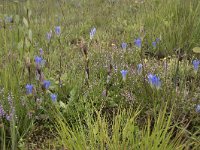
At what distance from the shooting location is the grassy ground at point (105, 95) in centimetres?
150

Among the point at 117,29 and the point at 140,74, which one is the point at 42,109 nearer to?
the point at 140,74

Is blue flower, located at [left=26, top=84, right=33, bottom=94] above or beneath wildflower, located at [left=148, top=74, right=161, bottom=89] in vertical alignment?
beneath

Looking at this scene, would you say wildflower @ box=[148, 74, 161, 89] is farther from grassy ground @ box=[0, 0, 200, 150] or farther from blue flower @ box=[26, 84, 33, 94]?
blue flower @ box=[26, 84, 33, 94]

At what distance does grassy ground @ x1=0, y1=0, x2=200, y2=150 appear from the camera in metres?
1.50

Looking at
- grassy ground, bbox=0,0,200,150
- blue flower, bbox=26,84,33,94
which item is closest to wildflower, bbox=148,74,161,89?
grassy ground, bbox=0,0,200,150

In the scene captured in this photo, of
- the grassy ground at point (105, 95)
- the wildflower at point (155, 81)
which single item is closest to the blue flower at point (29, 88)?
the grassy ground at point (105, 95)

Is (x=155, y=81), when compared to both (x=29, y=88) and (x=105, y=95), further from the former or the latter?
(x=29, y=88)

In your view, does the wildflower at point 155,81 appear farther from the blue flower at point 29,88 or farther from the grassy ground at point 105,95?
the blue flower at point 29,88

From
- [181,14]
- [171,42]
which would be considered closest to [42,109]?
[171,42]

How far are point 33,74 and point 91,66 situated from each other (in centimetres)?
60

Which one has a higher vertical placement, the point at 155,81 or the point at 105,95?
the point at 155,81

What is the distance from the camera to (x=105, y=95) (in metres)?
2.03

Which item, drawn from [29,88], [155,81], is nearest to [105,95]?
[155,81]

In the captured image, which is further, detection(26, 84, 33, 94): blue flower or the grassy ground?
detection(26, 84, 33, 94): blue flower
